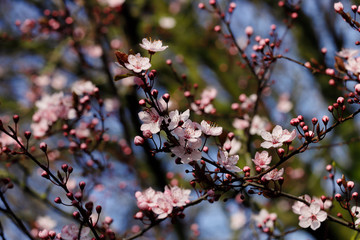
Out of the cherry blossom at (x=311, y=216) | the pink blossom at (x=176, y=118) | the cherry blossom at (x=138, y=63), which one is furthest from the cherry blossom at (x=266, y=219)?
the cherry blossom at (x=138, y=63)

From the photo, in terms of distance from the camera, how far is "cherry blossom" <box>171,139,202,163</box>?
1.56 metres

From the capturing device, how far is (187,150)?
5.23 ft

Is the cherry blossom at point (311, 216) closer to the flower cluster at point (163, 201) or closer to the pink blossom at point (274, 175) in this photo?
the pink blossom at point (274, 175)

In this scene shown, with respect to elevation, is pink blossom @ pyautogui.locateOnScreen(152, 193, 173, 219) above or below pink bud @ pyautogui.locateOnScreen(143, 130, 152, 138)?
below

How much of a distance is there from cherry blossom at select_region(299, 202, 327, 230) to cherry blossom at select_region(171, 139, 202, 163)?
2.08 feet

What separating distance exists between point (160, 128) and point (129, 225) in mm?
4847

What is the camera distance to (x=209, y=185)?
5.41 feet

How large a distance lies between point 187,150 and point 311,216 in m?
0.72

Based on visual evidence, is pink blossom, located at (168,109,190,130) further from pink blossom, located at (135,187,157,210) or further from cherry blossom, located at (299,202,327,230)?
cherry blossom, located at (299,202,327,230)

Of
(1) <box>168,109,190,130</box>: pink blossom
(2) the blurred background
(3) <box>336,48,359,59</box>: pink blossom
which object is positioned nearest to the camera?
(1) <box>168,109,190,130</box>: pink blossom

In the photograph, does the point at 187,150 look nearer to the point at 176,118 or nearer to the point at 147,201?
the point at 176,118

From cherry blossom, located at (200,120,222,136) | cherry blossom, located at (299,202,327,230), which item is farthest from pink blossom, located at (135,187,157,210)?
cherry blossom, located at (299,202,327,230)

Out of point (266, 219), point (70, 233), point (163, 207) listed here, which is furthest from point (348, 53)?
point (70, 233)

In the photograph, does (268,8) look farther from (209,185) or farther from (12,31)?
(209,185)
